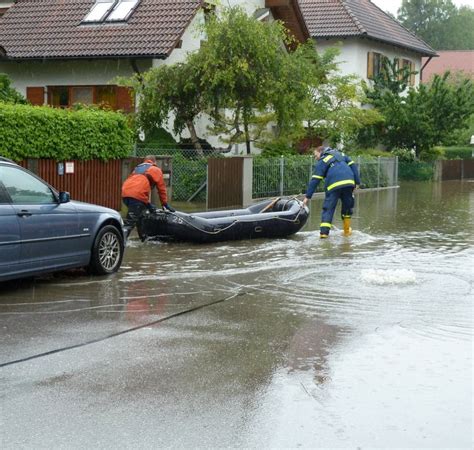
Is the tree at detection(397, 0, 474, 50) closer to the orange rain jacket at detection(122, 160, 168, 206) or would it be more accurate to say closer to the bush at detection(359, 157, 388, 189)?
the bush at detection(359, 157, 388, 189)

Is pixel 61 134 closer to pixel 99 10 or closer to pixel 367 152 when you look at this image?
pixel 99 10

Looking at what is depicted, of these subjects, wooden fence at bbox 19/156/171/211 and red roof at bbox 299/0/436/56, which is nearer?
wooden fence at bbox 19/156/171/211

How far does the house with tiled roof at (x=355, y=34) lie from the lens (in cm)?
4269

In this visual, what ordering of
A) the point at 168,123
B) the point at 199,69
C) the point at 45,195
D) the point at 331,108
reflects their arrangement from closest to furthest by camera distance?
the point at 45,195 → the point at 199,69 → the point at 168,123 → the point at 331,108

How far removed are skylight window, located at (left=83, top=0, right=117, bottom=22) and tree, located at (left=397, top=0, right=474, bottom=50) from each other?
252 ft

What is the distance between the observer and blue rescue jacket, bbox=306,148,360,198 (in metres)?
16.9

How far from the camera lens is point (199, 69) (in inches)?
953

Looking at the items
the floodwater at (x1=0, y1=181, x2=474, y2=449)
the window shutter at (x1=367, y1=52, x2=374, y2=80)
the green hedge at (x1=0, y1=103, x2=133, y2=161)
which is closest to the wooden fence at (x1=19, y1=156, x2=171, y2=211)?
the green hedge at (x1=0, y1=103, x2=133, y2=161)

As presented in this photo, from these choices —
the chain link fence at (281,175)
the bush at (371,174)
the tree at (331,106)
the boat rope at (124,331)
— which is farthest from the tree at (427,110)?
the boat rope at (124,331)

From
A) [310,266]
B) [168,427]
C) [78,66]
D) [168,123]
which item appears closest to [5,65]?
[78,66]

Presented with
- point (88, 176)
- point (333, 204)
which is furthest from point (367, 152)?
point (333, 204)

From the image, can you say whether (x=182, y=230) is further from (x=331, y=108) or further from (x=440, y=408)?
(x=331, y=108)

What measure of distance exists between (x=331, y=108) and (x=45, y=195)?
22.7 meters

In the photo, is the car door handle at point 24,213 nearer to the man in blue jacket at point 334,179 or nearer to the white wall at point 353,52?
the man in blue jacket at point 334,179
